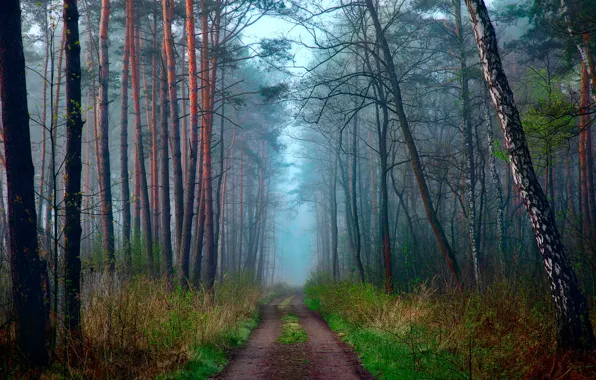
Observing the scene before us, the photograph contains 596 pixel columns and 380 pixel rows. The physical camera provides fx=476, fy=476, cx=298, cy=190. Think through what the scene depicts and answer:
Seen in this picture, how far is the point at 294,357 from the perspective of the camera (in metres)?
8.81

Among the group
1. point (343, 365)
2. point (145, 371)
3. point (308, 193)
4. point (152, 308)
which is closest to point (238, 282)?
point (152, 308)

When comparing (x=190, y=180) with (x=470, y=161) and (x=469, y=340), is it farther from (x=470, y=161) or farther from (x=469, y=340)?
(x=469, y=340)

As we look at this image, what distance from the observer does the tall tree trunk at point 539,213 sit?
6.60 metres

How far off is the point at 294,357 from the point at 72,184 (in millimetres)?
4916

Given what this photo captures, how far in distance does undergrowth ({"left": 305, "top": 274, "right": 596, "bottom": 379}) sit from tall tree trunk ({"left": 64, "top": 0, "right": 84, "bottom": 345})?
15.4 ft

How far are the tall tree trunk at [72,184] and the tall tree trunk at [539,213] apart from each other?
20.9 ft


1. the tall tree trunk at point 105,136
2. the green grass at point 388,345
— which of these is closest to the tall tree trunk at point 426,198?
the green grass at point 388,345

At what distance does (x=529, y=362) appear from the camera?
637 cm

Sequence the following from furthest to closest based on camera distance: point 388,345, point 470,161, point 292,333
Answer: point 470,161
point 292,333
point 388,345

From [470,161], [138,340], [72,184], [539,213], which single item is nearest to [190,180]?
[72,184]

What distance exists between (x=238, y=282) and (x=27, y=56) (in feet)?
56.6

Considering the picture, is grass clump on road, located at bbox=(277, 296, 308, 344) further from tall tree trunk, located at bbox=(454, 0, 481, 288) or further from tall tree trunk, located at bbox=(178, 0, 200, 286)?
tall tree trunk, located at bbox=(454, 0, 481, 288)

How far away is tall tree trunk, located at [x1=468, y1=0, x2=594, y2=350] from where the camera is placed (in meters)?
6.60

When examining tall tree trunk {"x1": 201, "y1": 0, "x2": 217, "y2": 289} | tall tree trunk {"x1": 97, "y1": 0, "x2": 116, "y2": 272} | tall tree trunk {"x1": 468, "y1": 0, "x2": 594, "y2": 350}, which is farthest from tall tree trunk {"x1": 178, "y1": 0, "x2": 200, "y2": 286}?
tall tree trunk {"x1": 468, "y1": 0, "x2": 594, "y2": 350}
